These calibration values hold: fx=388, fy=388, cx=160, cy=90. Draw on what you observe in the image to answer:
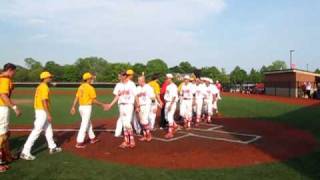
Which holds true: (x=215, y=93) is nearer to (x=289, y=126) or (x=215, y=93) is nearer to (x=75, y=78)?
(x=289, y=126)

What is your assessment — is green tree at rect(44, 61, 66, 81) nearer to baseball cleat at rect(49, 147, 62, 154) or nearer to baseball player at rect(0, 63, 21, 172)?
baseball cleat at rect(49, 147, 62, 154)

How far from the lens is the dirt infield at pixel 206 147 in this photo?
29.1 ft

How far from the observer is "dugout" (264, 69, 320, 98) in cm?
4031

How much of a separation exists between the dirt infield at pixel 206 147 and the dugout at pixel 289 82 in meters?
27.3

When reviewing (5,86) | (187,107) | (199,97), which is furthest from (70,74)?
(5,86)

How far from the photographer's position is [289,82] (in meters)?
42.2

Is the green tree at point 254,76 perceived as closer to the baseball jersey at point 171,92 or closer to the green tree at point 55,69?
the green tree at point 55,69

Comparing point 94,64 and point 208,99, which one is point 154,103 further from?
point 94,64

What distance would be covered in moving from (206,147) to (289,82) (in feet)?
112

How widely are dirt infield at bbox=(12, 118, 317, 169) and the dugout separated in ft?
89.7

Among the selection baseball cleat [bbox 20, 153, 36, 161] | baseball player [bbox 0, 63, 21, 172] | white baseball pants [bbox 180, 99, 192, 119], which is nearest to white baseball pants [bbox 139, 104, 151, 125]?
white baseball pants [bbox 180, 99, 192, 119]

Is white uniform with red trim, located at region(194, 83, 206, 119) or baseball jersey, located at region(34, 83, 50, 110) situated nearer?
baseball jersey, located at region(34, 83, 50, 110)

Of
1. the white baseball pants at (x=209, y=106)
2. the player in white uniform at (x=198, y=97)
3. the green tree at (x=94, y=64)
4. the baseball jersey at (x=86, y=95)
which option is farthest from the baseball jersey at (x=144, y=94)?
the green tree at (x=94, y=64)

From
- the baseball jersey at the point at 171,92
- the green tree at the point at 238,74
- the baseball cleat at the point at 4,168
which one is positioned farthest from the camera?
the green tree at the point at 238,74
